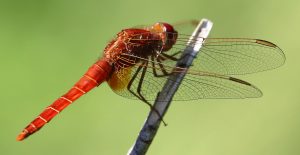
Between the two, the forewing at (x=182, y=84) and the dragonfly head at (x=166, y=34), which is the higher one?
the dragonfly head at (x=166, y=34)

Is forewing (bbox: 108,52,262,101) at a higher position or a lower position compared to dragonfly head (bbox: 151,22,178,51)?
lower

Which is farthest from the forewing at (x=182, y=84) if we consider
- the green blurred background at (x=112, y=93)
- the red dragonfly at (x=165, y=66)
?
the green blurred background at (x=112, y=93)

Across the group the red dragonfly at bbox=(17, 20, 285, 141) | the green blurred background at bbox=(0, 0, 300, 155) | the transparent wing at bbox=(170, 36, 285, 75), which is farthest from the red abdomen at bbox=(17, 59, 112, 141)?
the transparent wing at bbox=(170, 36, 285, 75)

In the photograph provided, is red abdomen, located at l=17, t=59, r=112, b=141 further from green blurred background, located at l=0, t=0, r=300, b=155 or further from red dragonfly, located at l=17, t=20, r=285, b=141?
green blurred background, located at l=0, t=0, r=300, b=155

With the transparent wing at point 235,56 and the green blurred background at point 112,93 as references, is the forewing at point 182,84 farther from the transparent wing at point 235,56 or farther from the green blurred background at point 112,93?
the green blurred background at point 112,93
